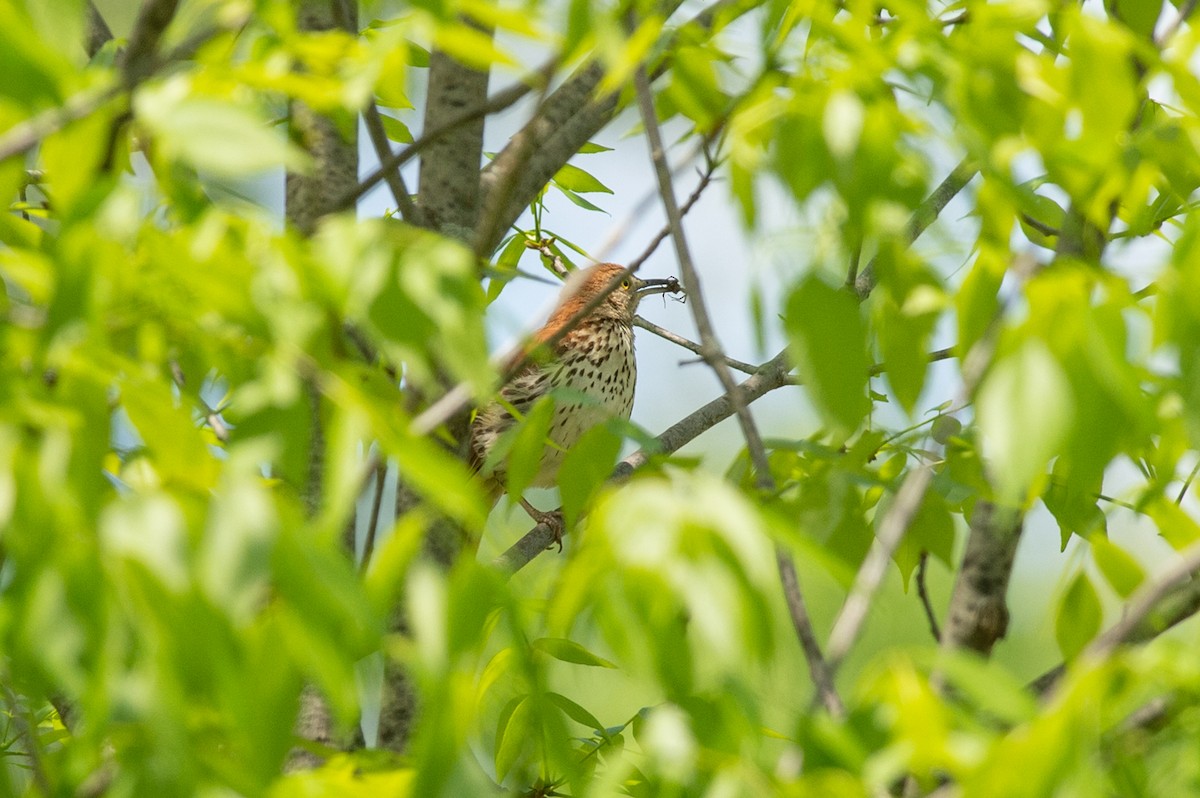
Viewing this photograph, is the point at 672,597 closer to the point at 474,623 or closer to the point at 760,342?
the point at 474,623

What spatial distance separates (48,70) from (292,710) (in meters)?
0.61

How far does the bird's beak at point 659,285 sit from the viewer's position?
207 inches

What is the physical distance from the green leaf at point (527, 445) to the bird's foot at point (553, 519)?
2.58 meters

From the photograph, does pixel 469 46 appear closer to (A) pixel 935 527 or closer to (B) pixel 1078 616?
(A) pixel 935 527

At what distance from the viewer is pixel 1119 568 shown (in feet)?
5.82

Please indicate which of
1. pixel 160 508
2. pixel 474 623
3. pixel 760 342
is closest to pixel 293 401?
pixel 160 508

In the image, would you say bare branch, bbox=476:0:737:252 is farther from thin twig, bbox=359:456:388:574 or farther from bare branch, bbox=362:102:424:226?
thin twig, bbox=359:456:388:574

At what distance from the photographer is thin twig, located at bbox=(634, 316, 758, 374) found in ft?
12.2

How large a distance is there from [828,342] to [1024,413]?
23cm

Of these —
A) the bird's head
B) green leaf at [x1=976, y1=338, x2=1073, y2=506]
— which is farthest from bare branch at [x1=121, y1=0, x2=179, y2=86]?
the bird's head

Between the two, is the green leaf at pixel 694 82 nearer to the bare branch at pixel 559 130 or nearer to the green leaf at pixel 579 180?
the bare branch at pixel 559 130

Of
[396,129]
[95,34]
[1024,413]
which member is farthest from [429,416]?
[95,34]

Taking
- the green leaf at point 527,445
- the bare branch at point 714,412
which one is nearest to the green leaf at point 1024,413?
the green leaf at point 527,445

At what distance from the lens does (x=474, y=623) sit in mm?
1273
